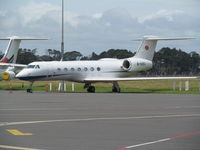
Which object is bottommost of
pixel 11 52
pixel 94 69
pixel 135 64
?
pixel 94 69

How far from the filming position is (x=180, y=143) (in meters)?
12.1

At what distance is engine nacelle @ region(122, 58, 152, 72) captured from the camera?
163 feet

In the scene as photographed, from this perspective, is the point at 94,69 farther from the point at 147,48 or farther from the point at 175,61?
the point at 175,61

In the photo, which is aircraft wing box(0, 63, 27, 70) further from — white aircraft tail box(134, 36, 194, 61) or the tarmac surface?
the tarmac surface

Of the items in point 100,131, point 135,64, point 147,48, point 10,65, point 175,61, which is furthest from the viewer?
point 175,61

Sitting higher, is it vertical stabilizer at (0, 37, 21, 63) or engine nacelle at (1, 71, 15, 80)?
vertical stabilizer at (0, 37, 21, 63)

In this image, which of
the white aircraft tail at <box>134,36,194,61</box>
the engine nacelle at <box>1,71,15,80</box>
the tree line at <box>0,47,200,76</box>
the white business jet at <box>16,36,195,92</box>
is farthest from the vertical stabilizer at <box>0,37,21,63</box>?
the tree line at <box>0,47,200,76</box>

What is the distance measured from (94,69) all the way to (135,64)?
349 centimetres

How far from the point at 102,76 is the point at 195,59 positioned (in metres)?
111

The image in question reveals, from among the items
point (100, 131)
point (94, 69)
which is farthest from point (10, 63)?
point (100, 131)

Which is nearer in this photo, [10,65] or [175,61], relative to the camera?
[10,65]

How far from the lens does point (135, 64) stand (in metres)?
49.8

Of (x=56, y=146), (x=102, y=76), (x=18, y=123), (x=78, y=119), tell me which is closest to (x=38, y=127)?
(x=18, y=123)

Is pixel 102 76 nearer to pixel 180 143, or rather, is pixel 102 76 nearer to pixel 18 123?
pixel 18 123
